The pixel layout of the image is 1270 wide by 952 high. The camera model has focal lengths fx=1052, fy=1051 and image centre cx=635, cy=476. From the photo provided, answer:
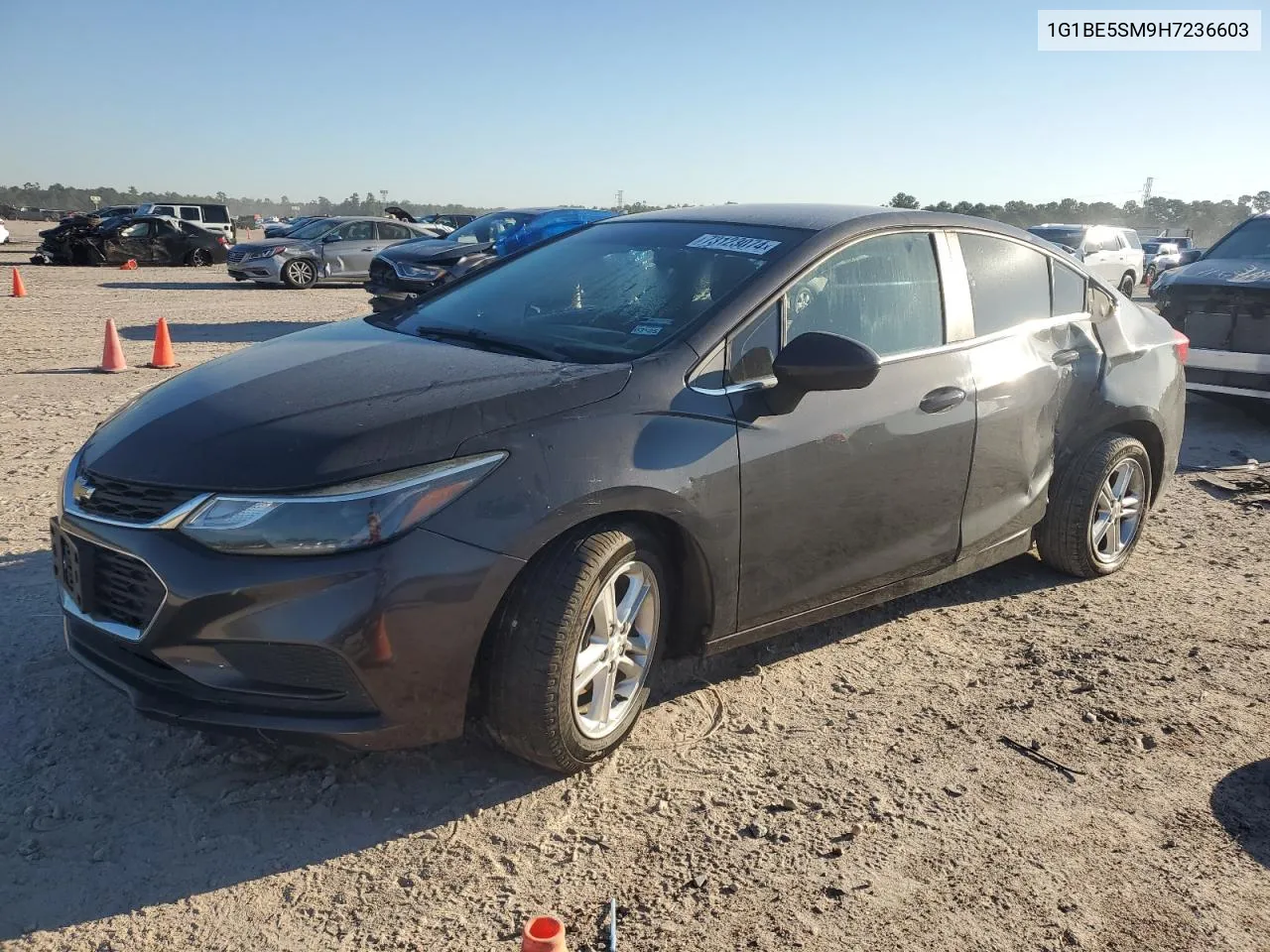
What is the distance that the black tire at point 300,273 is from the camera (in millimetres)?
20781

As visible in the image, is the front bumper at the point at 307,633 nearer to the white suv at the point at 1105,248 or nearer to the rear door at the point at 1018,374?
the rear door at the point at 1018,374

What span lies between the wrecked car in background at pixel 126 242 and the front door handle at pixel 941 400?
86.6 ft

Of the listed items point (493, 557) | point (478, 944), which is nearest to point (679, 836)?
point (478, 944)

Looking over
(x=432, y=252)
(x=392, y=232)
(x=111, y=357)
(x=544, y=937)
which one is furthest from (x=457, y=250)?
(x=544, y=937)

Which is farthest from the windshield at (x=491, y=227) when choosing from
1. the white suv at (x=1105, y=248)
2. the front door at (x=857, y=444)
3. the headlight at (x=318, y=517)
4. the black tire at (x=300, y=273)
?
the headlight at (x=318, y=517)

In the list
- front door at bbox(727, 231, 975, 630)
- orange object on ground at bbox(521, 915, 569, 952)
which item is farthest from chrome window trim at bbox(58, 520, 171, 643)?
front door at bbox(727, 231, 975, 630)

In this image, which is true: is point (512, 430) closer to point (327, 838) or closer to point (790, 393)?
point (790, 393)

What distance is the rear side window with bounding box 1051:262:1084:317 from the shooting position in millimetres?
4637

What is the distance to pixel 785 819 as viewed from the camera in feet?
9.74

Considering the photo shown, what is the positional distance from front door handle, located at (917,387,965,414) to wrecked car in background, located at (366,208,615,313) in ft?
28.9

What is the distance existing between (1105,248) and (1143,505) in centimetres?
1853

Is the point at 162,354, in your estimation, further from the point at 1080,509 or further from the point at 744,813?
the point at 744,813

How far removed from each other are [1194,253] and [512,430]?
31.1 feet

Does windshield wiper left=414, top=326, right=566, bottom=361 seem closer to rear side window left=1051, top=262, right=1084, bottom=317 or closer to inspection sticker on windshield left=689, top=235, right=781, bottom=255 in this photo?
inspection sticker on windshield left=689, top=235, right=781, bottom=255
